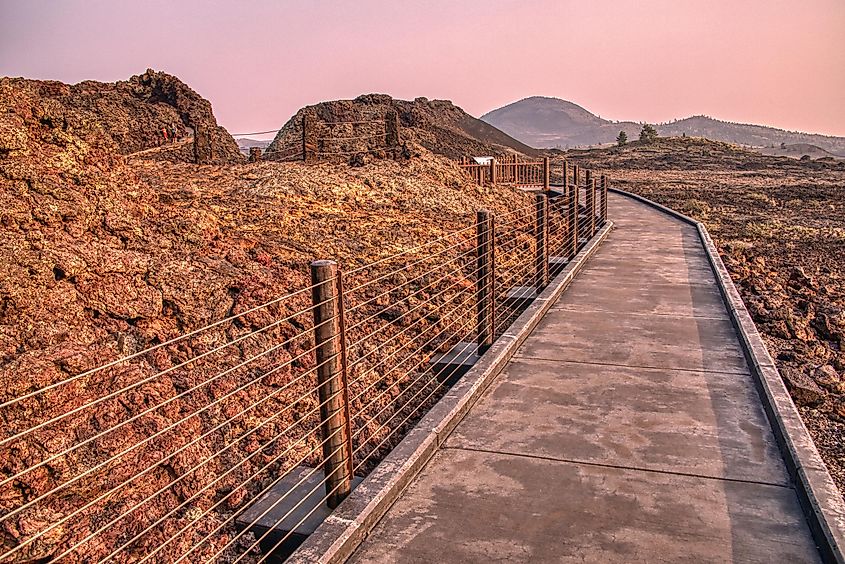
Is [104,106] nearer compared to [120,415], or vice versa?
[120,415]

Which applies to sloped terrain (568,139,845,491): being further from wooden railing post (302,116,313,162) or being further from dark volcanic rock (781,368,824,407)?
wooden railing post (302,116,313,162)

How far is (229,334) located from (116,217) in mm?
1950

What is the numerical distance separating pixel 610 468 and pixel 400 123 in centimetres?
2496

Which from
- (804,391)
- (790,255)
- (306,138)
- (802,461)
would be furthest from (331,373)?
(790,255)

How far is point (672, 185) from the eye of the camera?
34344mm

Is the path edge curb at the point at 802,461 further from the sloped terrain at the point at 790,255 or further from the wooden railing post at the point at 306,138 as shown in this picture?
the wooden railing post at the point at 306,138

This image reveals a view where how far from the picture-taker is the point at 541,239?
8.50 metres

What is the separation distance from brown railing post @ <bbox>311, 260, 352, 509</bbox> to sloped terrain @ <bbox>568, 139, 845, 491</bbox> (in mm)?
3856

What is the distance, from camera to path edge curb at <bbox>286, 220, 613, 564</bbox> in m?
3.27

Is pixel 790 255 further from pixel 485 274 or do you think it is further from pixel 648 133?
pixel 648 133

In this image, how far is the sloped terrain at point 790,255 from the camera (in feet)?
21.4

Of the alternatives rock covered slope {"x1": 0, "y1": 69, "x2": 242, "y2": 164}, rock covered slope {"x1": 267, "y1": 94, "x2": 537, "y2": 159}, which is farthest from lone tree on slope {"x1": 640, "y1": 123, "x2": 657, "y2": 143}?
rock covered slope {"x1": 0, "y1": 69, "x2": 242, "y2": 164}

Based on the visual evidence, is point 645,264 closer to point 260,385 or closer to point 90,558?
point 260,385

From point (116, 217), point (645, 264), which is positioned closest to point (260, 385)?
point (116, 217)
